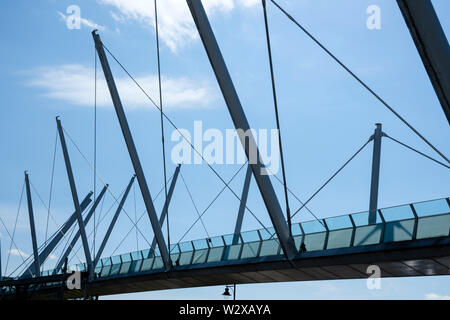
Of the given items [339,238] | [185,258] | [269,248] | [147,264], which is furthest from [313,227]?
[147,264]

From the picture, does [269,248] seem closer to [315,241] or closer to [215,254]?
[315,241]

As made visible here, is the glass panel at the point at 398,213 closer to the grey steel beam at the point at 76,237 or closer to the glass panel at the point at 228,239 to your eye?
the glass panel at the point at 228,239

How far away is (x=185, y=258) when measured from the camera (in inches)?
1490

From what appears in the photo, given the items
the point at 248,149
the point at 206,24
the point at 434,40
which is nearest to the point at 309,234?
the point at 248,149

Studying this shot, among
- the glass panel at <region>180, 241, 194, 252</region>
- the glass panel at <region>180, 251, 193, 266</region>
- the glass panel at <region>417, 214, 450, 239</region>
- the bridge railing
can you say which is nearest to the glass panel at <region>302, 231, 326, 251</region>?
the bridge railing

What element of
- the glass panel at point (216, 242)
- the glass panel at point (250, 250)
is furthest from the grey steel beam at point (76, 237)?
the glass panel at point (250, 250)

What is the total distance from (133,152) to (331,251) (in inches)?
669

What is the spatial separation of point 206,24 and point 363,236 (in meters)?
10.8

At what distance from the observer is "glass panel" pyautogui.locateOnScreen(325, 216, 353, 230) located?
27.1 meters

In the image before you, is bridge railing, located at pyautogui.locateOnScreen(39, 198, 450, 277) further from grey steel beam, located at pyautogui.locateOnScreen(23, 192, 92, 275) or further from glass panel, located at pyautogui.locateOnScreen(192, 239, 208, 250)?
grey steel beam, located at pyautogui.locateOnScreen(23, 192, 92, 275)

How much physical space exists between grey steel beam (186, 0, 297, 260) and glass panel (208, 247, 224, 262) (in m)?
6.97

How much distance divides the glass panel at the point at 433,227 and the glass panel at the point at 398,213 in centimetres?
A: 68
